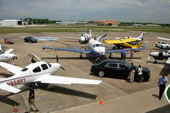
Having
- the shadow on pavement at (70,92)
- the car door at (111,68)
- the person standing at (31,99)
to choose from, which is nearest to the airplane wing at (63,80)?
the shadow on pavement at (70,92)

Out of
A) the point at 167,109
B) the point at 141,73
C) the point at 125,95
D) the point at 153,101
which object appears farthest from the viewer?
the point at 141,73

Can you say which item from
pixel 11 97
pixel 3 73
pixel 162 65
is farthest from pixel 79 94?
pixel 162 65

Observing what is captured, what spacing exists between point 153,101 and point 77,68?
29.6ft

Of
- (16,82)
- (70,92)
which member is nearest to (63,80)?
(70,92)

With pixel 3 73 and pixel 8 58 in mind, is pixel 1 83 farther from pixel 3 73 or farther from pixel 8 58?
pixel 8 58

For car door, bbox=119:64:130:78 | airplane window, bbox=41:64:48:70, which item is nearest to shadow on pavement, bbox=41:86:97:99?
airplane window, bbox=41:64:48:70

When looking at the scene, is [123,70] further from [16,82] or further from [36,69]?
[16,82]

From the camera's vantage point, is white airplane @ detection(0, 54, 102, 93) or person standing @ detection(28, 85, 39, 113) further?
white airplane @ detection(0, 54, 102, 93)

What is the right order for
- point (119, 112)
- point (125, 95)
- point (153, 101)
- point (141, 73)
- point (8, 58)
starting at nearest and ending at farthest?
1. point (119, 112)
2. point (153, 101)
3. point (125, 95)
4. point (141, 73)
5. point (8, 58)

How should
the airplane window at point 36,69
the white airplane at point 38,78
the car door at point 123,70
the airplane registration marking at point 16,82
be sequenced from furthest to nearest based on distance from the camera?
the car door at point 123,70 → the airplane window at point 36,69 → the white airplane at point 38,78 → the airplane registration marking at point 16,82

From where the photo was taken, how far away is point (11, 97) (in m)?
9.95

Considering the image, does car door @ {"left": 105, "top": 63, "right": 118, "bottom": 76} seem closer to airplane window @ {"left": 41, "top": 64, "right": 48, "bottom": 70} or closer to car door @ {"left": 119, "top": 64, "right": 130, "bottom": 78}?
car door @ {"left": 119, "top": 64, "right": 130, "bottom": 78}

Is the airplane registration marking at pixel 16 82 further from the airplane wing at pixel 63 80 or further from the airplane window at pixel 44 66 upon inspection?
the airplane window at pixel 44 66

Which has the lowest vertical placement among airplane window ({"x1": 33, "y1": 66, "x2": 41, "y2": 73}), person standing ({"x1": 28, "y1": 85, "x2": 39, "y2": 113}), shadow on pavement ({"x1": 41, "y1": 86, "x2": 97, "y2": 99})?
shadow on pavement ({"x1": 41, "y1": 86, "x2": 97, "y2": 99})
